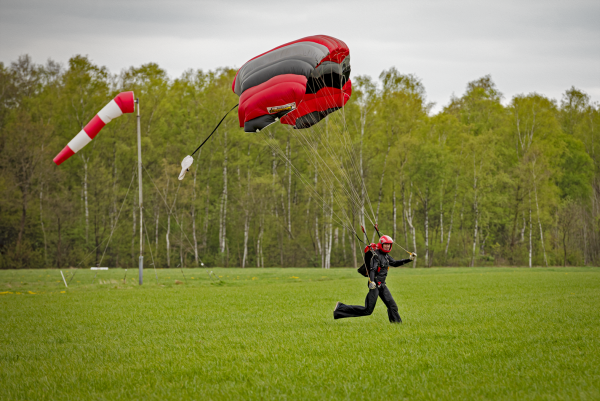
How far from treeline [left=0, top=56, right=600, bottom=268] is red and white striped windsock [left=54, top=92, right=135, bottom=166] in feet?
62.4

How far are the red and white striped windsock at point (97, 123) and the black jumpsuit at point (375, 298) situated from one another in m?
14.1

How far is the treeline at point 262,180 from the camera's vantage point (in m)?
41.0

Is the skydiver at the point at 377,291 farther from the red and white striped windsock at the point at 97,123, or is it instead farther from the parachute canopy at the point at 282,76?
the red and white striped windsock at the point at 97,123

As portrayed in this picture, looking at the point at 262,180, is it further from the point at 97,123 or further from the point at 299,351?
the point at 299,351

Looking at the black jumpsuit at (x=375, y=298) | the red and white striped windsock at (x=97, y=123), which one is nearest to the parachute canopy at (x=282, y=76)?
the black jumpsuit at (x=375, y=298)

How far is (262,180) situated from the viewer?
42688mm

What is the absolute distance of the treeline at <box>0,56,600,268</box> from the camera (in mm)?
41000

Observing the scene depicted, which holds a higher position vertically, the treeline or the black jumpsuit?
the treeline

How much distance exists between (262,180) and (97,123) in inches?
914

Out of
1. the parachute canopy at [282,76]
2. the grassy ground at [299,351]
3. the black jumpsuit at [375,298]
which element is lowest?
the grassy ground at [299,351]

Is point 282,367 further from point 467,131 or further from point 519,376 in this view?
point 467,131

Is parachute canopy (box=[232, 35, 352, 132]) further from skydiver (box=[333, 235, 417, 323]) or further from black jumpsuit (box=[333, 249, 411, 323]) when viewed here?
black jumpsuit (box=[333, 249, 411, 323])

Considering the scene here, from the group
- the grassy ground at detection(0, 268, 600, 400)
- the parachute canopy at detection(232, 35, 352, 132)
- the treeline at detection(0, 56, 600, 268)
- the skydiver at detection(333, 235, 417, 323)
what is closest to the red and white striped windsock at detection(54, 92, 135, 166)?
the grassy ground at detection(0, 268, 600, 400)

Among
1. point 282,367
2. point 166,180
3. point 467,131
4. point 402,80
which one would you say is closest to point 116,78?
point 166,180
